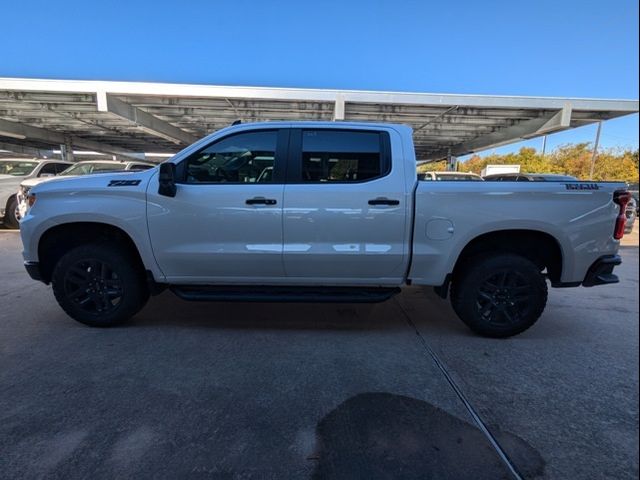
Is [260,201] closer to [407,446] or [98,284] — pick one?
[98,284]

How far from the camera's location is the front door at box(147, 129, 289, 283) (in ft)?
11.4

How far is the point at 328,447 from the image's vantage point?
85.5 inches

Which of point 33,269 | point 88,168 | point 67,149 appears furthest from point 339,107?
Answer: point 67,149

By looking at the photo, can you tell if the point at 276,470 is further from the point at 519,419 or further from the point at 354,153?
the point at 354,153

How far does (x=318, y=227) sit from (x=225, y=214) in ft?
2.87

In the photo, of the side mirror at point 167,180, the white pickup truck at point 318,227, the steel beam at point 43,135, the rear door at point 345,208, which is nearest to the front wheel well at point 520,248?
the white pickup truck at point 318,227

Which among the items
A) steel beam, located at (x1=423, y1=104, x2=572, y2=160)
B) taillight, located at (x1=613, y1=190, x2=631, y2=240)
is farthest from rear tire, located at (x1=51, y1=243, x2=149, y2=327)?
steel beam, located at (x1=423, y1=104, x2=572, y2=160)

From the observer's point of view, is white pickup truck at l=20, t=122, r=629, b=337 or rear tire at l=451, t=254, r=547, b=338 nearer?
white pickup truck at l=20, t=122, r=629, b=337

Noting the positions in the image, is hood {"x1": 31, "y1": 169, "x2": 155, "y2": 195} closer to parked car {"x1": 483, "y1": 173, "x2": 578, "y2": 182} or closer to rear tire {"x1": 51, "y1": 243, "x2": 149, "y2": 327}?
rear tire {"x1": 51, "y1": 243, "x2": 149, "y2": 327}

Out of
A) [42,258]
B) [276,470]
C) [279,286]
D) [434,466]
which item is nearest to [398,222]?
[279,286]

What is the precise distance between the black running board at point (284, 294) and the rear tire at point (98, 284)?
17.6 inches

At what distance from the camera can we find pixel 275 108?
14.4 meters

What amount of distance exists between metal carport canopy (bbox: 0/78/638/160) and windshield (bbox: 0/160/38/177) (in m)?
3.36

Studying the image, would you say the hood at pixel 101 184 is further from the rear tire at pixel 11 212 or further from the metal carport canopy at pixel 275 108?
the metal carport canopy at pixel 275 108
